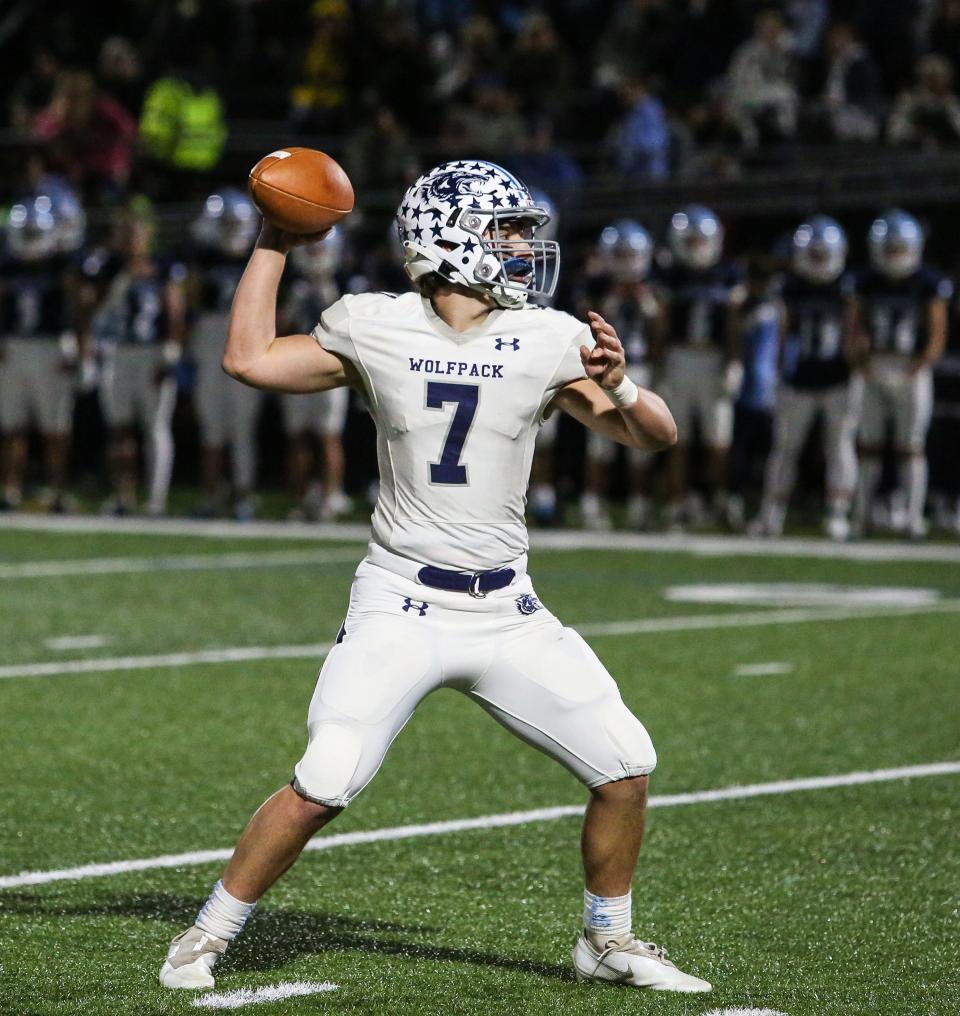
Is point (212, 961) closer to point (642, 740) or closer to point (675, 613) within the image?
point (642, 740)

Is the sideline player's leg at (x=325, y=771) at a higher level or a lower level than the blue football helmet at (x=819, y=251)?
lower

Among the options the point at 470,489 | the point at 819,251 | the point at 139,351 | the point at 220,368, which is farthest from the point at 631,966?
the point at 139,351

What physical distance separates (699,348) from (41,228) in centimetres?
448

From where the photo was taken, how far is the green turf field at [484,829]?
12.9 feet

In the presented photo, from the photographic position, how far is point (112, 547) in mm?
11797

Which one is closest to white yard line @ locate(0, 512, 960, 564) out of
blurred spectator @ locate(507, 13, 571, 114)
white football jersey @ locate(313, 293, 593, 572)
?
blurred spectator @ locate(507, 13, 571, 114)

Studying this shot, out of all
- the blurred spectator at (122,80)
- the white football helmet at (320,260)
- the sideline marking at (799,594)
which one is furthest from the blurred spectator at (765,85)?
the sideline marking at (799,594)

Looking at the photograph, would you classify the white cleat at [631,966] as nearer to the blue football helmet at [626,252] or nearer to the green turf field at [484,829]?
the green turf field at [484,829]

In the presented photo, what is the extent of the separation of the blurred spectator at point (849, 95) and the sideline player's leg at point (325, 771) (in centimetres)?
1230

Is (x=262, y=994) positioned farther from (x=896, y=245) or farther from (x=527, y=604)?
(x=896, y=245)

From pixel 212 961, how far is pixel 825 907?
1.45m

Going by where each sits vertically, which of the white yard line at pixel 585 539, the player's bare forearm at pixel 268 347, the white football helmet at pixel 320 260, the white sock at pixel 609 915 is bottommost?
the white yard line at pixel 585 539

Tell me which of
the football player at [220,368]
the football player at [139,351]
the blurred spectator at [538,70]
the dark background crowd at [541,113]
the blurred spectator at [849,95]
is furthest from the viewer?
the blurred spectator at [538,70]

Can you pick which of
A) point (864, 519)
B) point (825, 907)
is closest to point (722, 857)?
point (825, 907)
